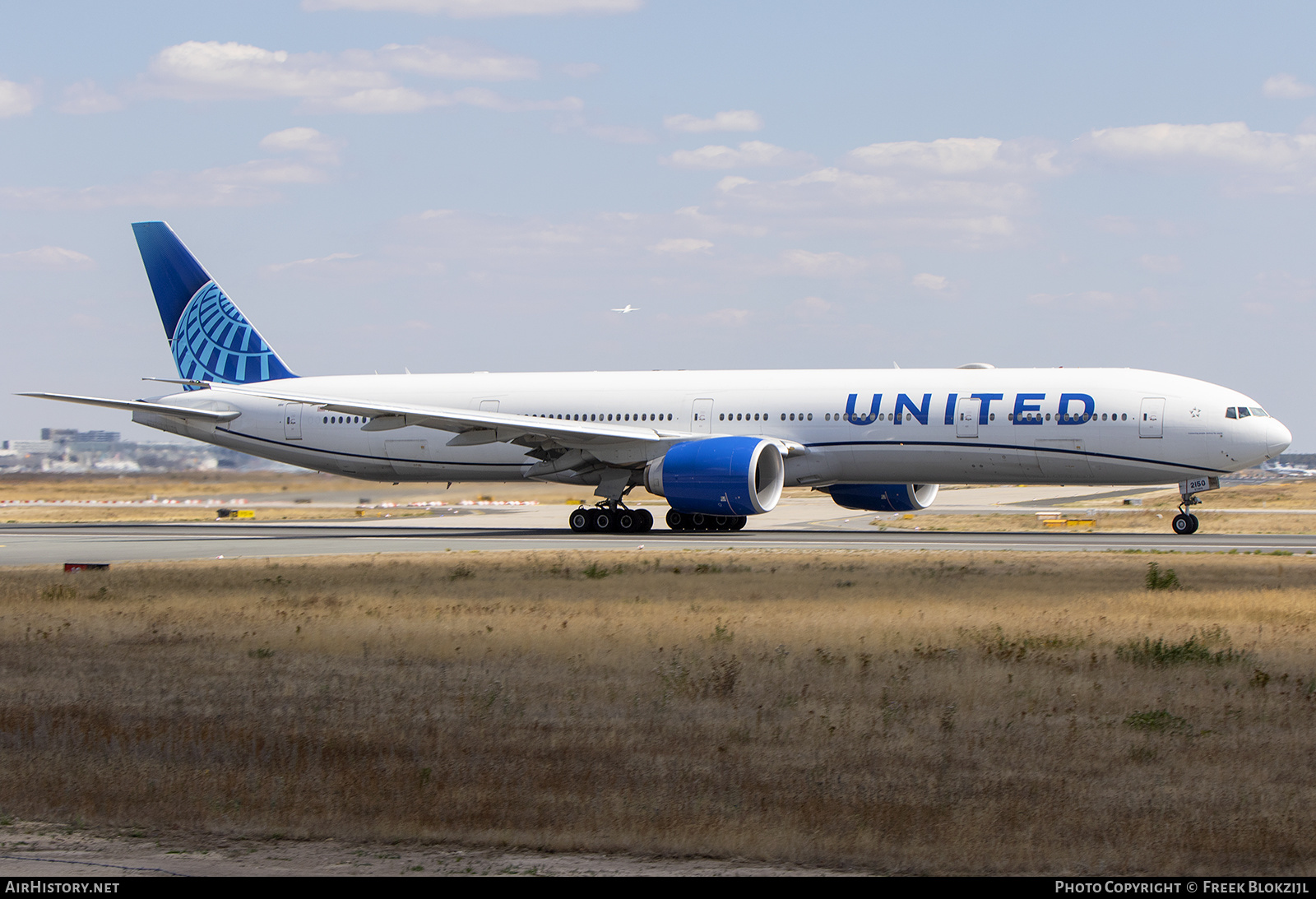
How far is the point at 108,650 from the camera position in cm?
1354

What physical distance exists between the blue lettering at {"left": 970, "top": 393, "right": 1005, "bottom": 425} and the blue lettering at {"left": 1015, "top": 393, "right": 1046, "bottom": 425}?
1.28ft

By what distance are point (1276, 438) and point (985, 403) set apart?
21.7 feet

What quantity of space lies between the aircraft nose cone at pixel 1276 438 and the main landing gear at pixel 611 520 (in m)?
14.7

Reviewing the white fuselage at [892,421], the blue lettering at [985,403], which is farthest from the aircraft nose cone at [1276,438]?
the blue lettering at [985,403]

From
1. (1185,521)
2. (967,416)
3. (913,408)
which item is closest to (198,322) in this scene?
(913,408)

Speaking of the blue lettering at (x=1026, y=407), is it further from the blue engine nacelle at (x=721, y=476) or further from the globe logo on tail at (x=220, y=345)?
the globe logo on tail at (x=220, y=345)

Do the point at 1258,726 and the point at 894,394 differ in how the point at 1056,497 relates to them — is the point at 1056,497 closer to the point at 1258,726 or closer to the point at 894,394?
the point at 894,394

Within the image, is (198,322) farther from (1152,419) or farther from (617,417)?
(1152,419)

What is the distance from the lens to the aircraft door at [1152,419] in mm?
29812

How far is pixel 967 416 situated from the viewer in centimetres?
3052

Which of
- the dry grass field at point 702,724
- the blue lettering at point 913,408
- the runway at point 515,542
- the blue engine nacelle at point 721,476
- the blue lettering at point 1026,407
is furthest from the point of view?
the blue lettering at point 913,408

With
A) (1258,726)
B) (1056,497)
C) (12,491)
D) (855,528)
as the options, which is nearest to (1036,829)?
(1258,726)

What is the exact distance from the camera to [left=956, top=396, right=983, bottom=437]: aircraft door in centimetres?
3045

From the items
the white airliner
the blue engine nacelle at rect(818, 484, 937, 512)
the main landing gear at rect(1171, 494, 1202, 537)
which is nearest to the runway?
the main landing gear at rect(1171, 494, 1202, 537)
